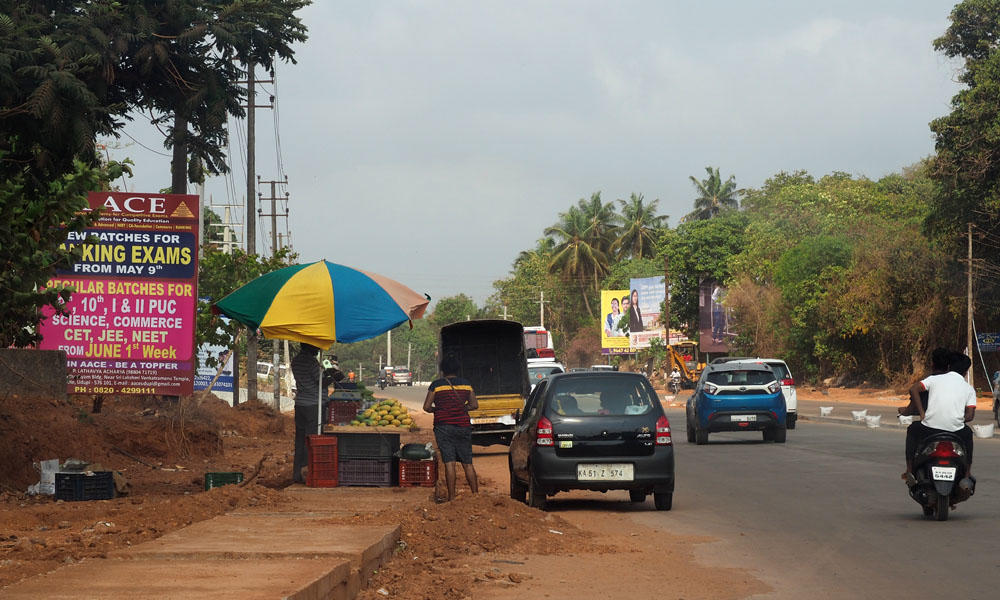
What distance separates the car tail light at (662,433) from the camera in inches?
527

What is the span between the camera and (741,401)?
84.0 ft

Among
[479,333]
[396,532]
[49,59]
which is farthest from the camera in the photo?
[479,333]

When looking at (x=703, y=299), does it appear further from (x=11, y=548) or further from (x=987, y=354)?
(x=11, y=548)

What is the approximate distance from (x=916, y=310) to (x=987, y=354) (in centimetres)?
363

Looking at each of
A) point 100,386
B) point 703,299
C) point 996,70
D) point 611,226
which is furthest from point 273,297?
point 611,226

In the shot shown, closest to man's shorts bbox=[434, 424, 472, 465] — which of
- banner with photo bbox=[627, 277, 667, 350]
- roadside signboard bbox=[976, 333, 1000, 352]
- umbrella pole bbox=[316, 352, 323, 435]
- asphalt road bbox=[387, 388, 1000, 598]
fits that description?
asphalt road bbox=[387, 388, 1000, 598]

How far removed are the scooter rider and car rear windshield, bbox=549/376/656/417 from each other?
2933mm

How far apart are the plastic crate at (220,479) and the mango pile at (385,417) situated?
653 inches

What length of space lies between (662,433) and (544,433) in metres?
1.32

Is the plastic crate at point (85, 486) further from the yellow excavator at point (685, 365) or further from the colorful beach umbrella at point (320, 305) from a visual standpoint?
the yellow excavator at point (685, 365)

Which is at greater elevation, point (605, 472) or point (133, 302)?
point (133, 302)

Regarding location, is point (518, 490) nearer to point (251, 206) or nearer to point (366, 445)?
point (366, 445)

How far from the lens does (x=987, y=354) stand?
5288cm

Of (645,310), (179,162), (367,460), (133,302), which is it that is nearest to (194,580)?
(367,460)
